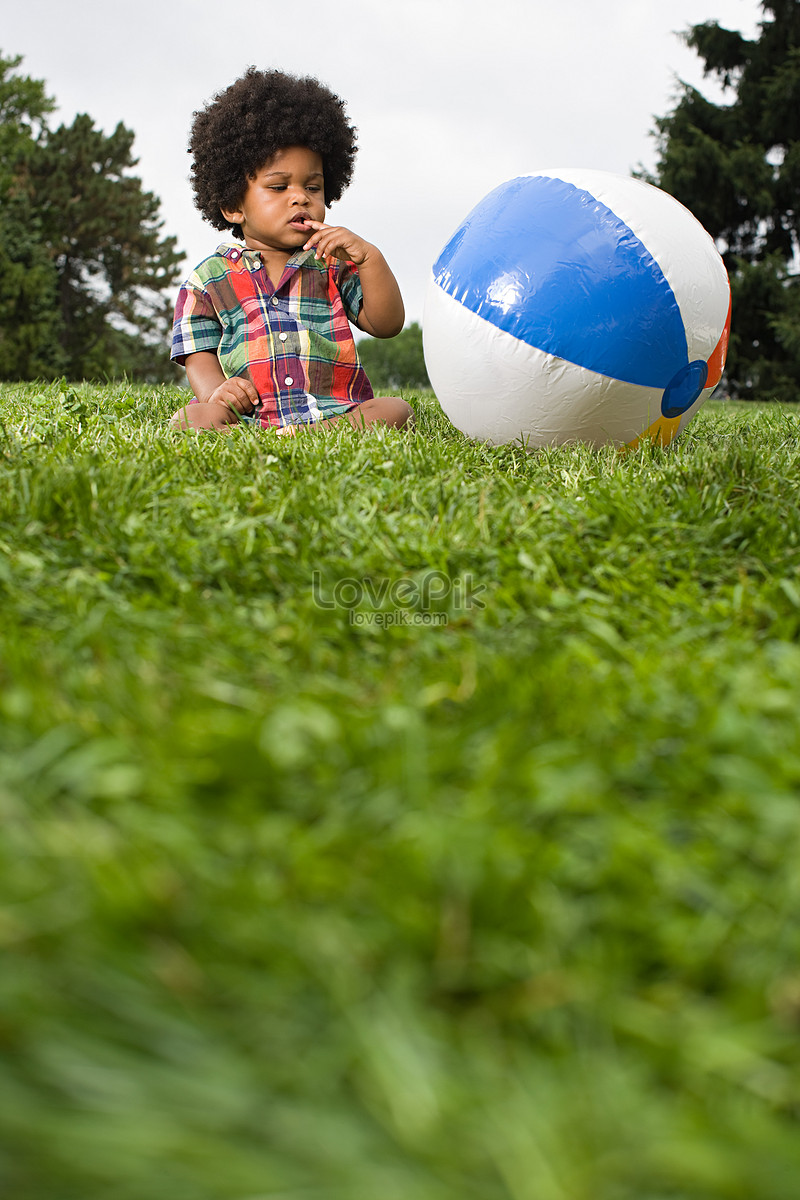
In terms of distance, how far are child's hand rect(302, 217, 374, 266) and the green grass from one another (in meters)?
2.58

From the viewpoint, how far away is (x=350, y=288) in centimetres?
432

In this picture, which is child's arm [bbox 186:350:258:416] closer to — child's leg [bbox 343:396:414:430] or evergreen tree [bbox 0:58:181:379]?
child's leg [bbox 343:396:414:430]

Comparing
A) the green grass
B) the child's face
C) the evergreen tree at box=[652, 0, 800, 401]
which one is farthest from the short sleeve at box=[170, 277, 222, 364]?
the evergreen tree at box=[652, 0, 800, 401]

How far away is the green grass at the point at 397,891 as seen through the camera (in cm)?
70

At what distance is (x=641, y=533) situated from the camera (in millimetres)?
2252

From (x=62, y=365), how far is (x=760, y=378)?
19684mm

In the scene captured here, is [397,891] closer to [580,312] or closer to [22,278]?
[580,312]

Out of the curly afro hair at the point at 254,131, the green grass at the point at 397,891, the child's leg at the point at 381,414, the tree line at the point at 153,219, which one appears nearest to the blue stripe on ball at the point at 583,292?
the child's leg at the point at 381,414

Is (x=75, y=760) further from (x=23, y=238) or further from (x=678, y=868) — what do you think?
(x=23, y=238)

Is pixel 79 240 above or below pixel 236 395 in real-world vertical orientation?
above

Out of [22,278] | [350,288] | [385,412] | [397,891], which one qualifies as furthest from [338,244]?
[22,278]

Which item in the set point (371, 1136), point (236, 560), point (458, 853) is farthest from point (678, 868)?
point (236, 560)

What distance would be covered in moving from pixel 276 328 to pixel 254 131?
108cm

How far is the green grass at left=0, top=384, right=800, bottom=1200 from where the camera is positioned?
70 cm
